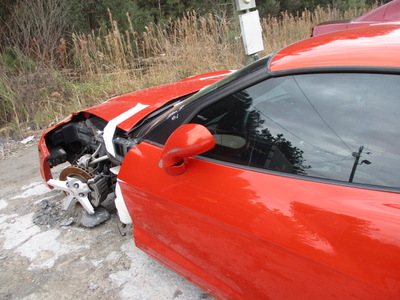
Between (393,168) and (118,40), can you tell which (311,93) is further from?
(118,40)

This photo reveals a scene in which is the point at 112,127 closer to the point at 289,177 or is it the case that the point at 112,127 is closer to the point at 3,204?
the point at 289,177

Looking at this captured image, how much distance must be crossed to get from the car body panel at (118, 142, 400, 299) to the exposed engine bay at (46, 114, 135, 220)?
93cm

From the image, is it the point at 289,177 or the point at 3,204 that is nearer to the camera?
the point at 289,177

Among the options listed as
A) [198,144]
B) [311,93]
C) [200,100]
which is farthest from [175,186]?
[311,93]

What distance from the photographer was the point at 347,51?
55.0 inches

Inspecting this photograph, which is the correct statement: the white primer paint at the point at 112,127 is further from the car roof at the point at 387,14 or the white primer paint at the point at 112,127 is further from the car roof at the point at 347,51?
the car roof at the point at 387,14

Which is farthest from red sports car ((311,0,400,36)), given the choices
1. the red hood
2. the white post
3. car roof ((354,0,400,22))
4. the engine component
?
the engine component

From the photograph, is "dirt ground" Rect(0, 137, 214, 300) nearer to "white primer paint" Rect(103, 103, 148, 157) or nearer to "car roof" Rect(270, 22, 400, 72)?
"white primer paint" Rect(103, 103, 148, 157)

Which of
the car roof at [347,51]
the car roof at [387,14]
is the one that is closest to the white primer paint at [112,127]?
the car roof at [347,51]

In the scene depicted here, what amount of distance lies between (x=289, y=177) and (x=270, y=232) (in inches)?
8.9

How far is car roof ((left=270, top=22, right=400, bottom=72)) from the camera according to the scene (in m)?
1.28

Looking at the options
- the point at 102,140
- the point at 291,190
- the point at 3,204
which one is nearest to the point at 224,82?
the point at 291,190

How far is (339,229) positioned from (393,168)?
27cm

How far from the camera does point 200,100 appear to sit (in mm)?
1738
